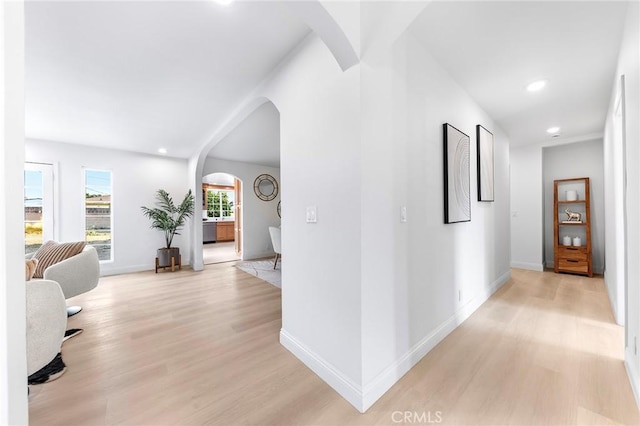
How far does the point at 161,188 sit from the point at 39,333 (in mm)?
4098

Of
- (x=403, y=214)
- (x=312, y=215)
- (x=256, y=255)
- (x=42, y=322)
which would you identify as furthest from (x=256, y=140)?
(x=42, y=322)

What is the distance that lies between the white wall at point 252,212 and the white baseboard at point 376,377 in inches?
161

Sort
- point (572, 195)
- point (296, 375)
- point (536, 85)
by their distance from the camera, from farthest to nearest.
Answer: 1. point (572, 195)
2. point (536, 85)
3. point (296, 375)

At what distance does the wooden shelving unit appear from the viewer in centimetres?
394

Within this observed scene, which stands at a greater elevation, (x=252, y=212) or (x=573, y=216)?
(x=252, y=212)

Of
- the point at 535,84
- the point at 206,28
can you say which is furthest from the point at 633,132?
the point at 206,28

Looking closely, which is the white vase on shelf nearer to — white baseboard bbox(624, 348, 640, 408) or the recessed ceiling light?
the recessed ceiling light

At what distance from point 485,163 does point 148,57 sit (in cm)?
344

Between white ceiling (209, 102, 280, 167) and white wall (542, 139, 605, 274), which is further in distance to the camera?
white wall (542, 139, 605, 274)

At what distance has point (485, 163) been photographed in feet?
9.42

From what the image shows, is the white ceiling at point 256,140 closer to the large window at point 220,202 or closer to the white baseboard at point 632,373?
the white baseboard at point 632,373

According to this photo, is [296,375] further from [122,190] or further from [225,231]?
[225,231]

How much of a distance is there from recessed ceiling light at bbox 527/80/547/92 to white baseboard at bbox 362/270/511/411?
2.17 metres

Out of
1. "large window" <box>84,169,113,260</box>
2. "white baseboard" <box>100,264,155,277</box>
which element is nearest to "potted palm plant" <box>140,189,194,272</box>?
"white baseboard" <box>100,264,155,277</box>
